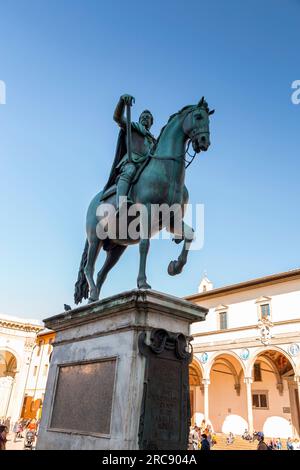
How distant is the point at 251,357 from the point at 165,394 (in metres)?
24.3

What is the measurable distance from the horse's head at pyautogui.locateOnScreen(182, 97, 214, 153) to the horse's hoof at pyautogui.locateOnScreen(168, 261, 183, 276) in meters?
1.37

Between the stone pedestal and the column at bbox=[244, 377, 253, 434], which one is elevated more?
the column at bbox=[244, 377, 253, 434]

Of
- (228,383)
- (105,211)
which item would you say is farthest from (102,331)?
(228,383)

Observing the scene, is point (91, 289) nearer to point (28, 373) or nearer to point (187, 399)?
point (187, 399)

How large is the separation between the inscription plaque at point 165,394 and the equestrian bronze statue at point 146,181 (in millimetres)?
698

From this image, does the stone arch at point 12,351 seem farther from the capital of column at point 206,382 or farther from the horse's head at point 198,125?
the horse's head at point 198,125

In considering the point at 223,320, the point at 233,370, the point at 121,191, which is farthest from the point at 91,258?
the point at 233,370

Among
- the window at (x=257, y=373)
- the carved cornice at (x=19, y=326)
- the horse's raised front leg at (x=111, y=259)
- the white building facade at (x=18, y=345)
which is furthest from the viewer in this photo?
the carved cornice at (x=19, y=326)

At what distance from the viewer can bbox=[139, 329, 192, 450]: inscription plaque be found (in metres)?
3.33

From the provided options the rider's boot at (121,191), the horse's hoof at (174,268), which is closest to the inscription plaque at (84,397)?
the horse's hoof at (174,268)

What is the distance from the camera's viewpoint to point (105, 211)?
5.11 m

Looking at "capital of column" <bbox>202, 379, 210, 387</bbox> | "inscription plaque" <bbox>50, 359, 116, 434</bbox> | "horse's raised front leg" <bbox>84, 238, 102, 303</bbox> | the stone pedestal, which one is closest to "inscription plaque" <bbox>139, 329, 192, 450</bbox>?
the stone pedestal

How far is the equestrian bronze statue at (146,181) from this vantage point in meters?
4.39

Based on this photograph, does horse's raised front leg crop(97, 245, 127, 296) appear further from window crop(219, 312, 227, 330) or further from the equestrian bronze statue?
Result: window crop(219, 312, 227, 330)
